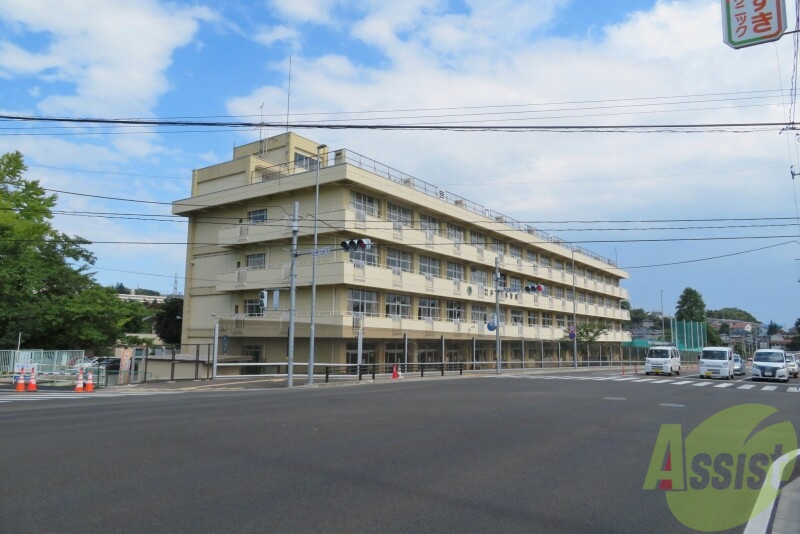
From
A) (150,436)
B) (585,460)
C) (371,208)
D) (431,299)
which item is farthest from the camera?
(431,299)

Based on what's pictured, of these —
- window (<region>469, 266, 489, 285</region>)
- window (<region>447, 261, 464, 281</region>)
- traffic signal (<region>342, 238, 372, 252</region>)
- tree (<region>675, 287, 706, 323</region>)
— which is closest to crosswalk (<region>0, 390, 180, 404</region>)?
traffic signal (<region>342, 238, 372, 252</region>)

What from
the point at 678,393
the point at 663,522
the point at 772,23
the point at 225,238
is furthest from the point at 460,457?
the point at 225,238

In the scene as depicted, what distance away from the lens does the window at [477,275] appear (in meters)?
52.8

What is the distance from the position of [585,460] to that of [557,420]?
15.1 ft

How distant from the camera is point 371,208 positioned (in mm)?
41469

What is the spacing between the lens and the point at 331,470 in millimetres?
7812

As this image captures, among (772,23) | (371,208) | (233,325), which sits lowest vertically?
(233,325)

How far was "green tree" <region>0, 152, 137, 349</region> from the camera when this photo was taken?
3606cm

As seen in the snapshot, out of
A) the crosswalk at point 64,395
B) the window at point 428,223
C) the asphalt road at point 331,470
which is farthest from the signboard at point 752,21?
the window at point 428,223

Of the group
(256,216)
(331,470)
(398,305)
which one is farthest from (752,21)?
(256,216)

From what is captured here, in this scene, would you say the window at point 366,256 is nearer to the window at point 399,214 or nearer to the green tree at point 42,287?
the window at point 399,214

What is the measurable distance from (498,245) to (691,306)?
82.5 m

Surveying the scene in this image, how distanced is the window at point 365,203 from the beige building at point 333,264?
11 cm

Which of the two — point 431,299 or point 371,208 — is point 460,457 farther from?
point 431,299
